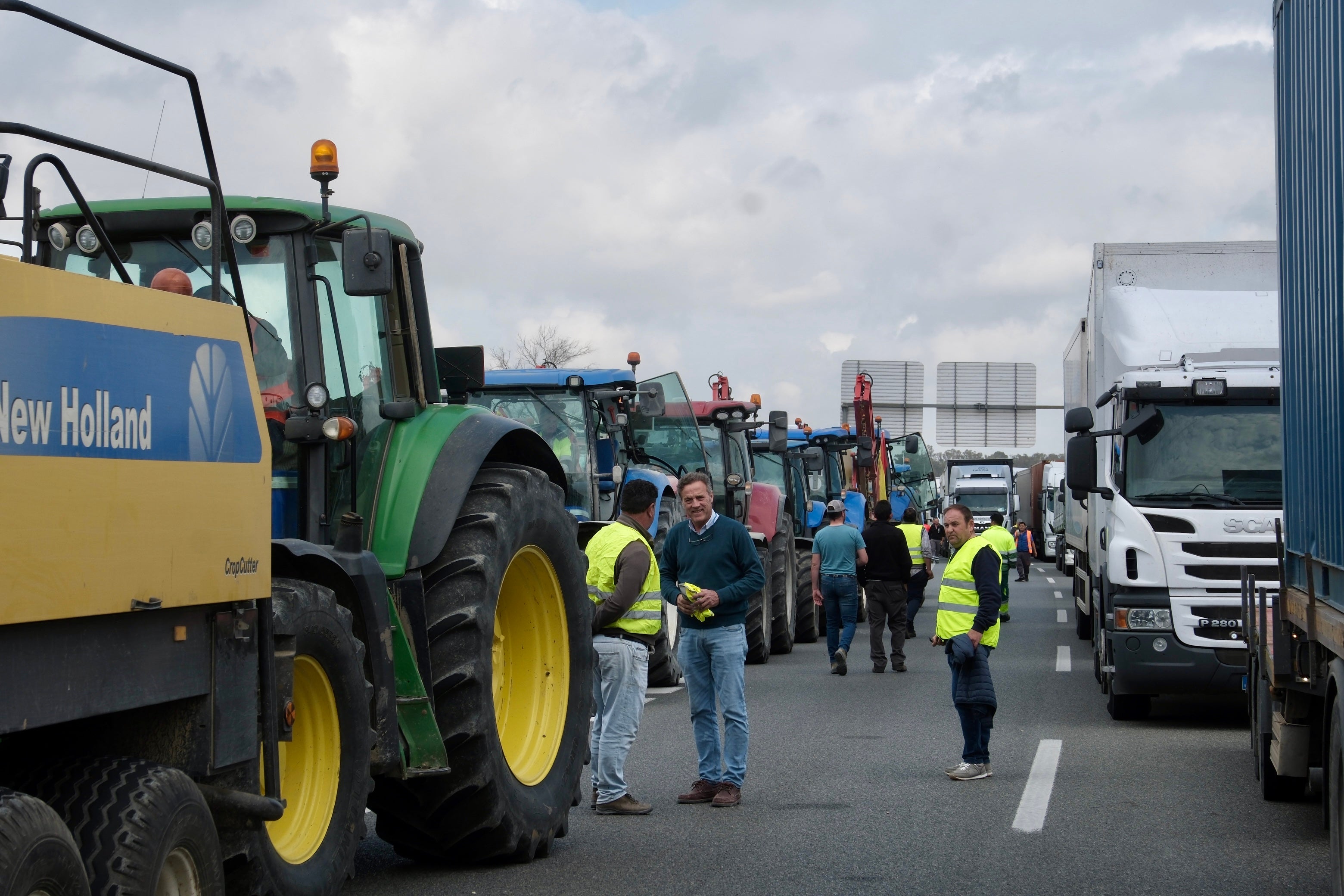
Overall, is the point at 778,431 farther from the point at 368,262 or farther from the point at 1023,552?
the point at 1023,552

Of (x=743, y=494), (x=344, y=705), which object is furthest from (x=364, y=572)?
(x=743, y=494)

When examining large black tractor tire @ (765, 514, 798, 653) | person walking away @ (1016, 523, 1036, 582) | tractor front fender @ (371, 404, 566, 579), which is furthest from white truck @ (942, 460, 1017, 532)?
tractor front fender @ (371, 404, 566, 579)

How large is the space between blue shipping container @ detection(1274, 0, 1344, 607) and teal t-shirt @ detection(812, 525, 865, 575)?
9249 millimetres

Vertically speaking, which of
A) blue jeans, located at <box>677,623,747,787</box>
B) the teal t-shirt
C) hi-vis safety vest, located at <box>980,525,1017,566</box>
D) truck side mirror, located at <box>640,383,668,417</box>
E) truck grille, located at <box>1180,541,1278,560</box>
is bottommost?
Result: blue jeans, located at <box>677,623,747,787</box>

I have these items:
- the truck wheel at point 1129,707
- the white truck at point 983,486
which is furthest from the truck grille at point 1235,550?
the white truck at point 983,486

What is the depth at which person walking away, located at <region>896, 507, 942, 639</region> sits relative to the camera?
62.7 feet

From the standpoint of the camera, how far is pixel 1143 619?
11.3m

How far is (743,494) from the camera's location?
57.5 feet

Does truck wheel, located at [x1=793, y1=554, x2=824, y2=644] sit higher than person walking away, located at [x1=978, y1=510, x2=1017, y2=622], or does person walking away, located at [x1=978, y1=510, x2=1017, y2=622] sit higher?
person walking away, located at [x1=978, y1=510, x2=1017, y2=622]

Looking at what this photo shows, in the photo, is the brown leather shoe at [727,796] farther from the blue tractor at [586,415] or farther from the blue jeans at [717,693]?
the blue tractor at [586,415]

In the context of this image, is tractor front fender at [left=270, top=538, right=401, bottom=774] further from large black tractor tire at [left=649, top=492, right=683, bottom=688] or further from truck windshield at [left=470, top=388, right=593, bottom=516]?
large black tractor tire at [left=649, top=492, right=683, bottom=688]

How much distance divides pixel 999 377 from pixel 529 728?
3139 cm

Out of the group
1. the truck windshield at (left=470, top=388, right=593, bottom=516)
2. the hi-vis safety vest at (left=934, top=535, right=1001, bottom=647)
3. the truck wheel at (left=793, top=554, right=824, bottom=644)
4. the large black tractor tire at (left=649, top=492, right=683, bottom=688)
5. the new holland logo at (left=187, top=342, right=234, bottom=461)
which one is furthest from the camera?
the truck wheel at (left=793, top=554, right=824, bottom=644)

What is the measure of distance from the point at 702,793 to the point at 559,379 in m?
5.08
